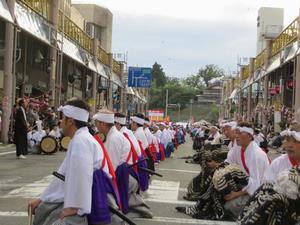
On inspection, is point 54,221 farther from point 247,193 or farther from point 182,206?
point 182,206

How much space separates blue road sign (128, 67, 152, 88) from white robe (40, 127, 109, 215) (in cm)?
3900

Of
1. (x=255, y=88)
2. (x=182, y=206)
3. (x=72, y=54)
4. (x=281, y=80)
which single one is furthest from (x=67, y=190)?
(x=255, y=88)

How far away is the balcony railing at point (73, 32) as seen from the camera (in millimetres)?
32656

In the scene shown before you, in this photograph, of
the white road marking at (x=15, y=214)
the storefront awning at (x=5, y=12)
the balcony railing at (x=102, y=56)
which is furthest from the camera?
the balcony railing at (x=102, y=56)

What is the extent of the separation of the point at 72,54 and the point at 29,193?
24.8 m

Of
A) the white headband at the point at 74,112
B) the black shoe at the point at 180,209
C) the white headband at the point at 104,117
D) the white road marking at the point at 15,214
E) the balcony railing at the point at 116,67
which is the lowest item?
the black shoe at the point at 180,209

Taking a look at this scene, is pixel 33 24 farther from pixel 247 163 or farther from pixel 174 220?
pixel 247 163

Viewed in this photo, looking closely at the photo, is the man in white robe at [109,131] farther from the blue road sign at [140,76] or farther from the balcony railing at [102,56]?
the balcony railing at [102,56]

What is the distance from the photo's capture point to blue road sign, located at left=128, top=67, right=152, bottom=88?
43.7m

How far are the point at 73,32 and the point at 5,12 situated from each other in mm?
15600

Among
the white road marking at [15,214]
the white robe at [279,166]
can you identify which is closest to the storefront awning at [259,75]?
the white road marking at [15,214]

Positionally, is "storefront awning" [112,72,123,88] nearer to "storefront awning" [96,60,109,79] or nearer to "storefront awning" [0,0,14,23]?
"storefront awning" [96,60,109,79]

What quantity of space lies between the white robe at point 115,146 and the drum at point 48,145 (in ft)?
45.8

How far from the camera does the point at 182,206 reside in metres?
10.4
